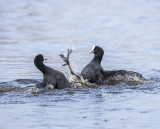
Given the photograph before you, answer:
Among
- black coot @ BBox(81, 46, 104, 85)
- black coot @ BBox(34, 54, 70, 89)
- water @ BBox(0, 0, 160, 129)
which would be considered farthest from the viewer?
black coot @ BBox(81, 46, 104, 85)

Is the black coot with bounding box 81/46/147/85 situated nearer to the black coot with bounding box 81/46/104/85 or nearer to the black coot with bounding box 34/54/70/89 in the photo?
the black coot with bounding box 81/46/104/85

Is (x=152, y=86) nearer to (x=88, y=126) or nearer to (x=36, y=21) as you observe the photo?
(x=88, y=126)

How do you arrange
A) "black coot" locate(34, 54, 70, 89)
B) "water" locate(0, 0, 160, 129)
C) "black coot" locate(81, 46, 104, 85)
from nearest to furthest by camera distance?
"water" locate(0, 0, 160, 129) → "black coot" locate(34, 54, 70, 89) → "black coot" locate(81, 46, 104, 85)

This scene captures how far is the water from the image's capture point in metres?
9.56

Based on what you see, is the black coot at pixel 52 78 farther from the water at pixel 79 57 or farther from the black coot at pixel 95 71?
the black coot at pixel 95 71

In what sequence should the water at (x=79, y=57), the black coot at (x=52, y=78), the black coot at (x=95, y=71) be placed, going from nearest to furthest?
the water at (x=79, y=57)
the black coot at (x=52, y=78)
the black coot at (x=95, y=71)

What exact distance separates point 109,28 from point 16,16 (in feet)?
21.0

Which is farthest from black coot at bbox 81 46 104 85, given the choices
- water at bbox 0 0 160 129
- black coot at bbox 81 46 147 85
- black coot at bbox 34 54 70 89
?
black coot at bbox 34 54 70 89

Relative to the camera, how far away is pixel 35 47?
1897 cm

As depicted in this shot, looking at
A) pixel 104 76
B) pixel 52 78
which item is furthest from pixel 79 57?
pixel 52 78

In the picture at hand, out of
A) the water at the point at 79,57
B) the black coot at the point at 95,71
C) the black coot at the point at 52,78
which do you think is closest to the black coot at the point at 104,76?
the black coot at the point at 95,71

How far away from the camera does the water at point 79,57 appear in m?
9.56

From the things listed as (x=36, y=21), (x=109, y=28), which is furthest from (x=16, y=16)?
(x=109, y=28)

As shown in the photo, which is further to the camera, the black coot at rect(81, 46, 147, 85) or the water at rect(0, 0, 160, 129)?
the black coot at rect(81, 46, 147, 85)
